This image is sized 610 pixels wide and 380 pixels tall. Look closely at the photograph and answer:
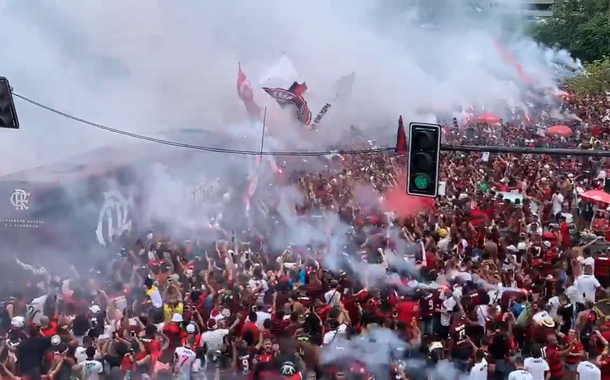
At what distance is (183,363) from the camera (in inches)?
236

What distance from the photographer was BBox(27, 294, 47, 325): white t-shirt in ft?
23.1

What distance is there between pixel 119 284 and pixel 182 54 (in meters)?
5.93

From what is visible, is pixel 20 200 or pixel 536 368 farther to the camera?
pixel 20 200

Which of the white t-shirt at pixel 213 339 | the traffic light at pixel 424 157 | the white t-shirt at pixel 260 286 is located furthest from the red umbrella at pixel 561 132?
the white t-shirt at pixel 213 339

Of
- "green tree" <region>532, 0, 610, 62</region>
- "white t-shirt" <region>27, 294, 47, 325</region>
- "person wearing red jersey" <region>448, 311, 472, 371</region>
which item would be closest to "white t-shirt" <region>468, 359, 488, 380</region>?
"person wearing red jersey" <region>448, 311, 472, 371</region>

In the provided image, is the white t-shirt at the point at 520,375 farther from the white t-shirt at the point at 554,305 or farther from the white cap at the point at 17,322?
the white cap at the point at 17,322

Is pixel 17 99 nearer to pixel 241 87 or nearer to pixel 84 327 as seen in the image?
pixel 241 87

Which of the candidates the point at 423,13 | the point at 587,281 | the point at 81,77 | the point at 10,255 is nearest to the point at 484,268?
the point at 587,281

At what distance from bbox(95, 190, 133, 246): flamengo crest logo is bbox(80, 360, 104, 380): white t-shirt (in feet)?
15.2

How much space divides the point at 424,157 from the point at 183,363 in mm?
2580

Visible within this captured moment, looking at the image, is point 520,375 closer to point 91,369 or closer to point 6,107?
point 91,369

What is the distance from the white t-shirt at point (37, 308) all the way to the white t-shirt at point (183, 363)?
175 cm

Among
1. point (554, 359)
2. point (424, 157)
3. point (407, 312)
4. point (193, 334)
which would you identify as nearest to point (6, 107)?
point (193, 334)

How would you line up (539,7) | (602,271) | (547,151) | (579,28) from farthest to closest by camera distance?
(539,7), (579,28), (602,271), (547,151)
